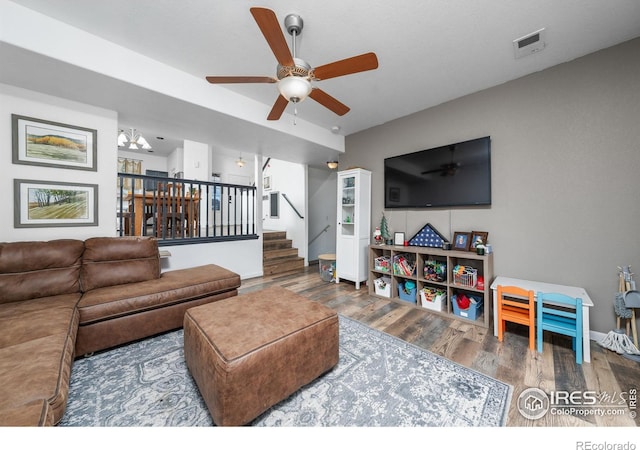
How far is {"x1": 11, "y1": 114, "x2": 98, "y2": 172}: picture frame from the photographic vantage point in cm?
213

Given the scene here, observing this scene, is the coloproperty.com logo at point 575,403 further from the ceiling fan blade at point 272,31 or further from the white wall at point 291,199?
the white wall at point 291,199

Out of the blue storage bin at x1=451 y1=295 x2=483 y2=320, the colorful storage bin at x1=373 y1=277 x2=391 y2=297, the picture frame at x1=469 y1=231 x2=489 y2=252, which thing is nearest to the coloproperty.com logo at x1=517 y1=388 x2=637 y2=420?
the blue storage bin at x1=451 y1=295 x2=483 y2=320

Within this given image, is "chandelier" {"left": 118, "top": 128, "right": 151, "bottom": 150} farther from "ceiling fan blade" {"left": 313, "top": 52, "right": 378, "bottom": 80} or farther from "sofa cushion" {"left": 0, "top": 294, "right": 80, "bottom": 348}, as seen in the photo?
"ceiling fan blade" {"left": 313, "top": 52, "right": 378, "bottom": 80}

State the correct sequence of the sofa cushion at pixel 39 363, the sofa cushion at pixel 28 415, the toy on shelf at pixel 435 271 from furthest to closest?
1. the toy on shelf at pixel 435 271
2. the sofa cushion at pixel 39 363
3. the sofa cushion at pixel 28 415

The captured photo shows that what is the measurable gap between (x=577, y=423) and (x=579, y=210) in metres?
1.76

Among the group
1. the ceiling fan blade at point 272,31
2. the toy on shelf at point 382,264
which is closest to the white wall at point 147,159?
the ceiling fan blade at point 272,31

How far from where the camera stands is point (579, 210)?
207 centimetres

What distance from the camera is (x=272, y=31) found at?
1.25 meters

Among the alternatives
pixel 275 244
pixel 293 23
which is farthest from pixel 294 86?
pixel 275 244

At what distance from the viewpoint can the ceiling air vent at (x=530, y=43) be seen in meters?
1.82

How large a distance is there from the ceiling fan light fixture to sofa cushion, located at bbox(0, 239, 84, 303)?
236 centimetres

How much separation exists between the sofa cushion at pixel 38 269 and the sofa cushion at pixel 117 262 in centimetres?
7
